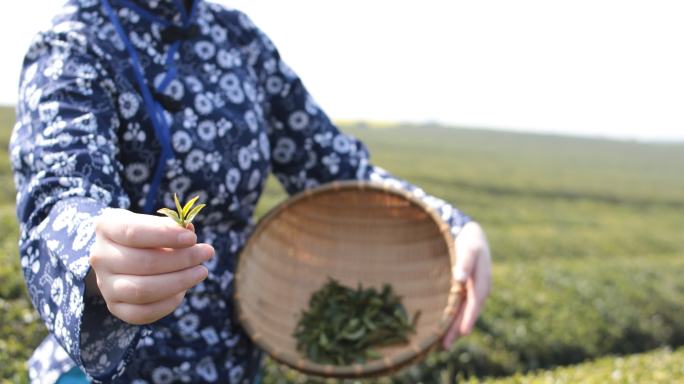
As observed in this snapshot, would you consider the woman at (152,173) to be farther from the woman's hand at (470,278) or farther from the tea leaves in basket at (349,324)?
the tea leaves in basket at (349,324)

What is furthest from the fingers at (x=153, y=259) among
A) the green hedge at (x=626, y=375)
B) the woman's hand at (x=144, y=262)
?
the green hedge at (x=626, y=375)

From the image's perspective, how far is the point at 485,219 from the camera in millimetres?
15984

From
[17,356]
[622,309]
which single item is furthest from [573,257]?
[17,356]

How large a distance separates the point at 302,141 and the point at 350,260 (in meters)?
0.48

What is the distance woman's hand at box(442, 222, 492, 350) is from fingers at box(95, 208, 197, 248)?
1.09m

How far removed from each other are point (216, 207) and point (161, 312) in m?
0.66

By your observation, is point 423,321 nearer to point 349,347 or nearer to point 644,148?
point 349,347

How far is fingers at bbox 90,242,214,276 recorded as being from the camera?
88 cm

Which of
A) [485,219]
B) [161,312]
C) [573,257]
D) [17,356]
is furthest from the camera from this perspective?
[485,219]

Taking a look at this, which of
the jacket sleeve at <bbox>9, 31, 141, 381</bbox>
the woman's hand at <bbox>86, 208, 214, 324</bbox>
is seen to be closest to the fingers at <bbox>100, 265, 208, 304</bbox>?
the woman's hand at <bbox>86, 208, 214, 324</bbox>

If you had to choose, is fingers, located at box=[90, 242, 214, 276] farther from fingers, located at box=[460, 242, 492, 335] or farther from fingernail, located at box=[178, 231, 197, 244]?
fingers, located at box=[460, 242, 492, 335]

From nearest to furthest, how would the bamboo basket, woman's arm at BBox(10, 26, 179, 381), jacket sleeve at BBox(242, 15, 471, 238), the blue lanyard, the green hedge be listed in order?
1. woman's arm at BBox(10, 26, 179, 381)
2. the blue lanyard
3. the bamboo basket
4. jacket sleeve at BBox(242, 15, 471, 238)
5. the green hedge


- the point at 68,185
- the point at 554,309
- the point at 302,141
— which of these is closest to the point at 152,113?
the point at 68,185

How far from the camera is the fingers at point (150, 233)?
34.0 inches
